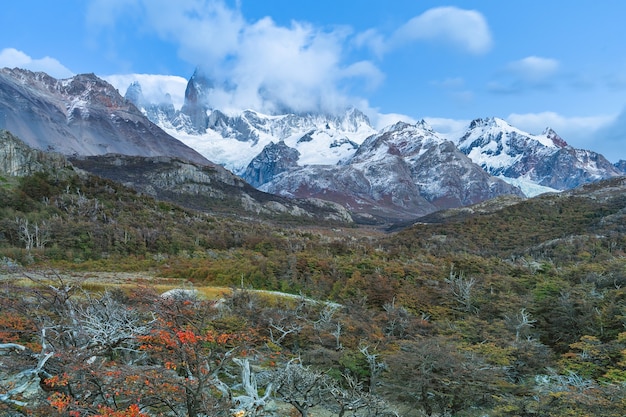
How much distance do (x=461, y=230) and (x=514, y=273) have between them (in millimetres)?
46812

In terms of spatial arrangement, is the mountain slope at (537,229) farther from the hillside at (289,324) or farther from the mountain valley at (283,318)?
the hillside at (289,324)

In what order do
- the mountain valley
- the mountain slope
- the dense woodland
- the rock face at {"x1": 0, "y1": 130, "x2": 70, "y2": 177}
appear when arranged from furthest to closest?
the rock face at {"x1": 0, "y1": 130, "x2": 70, "y2": 177}, the mountain slope, the mountain valley, the dense woodland

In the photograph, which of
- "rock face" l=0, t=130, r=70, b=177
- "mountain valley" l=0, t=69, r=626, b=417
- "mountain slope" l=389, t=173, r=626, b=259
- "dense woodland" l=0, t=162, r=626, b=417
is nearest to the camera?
"dense woodland" l=0, t=162, r=626, b=417

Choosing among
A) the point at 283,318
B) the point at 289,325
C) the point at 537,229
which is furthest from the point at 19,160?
the point at 537,229

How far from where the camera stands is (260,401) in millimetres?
11742

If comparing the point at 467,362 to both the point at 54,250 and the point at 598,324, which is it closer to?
the point at 598,324

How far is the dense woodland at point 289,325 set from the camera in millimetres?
11594

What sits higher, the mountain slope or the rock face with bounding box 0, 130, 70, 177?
the rock face with bounding box 0, 130, 70, 177

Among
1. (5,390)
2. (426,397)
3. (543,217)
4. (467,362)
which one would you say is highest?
(543,217)

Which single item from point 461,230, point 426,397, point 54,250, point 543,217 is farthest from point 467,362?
point 543,217

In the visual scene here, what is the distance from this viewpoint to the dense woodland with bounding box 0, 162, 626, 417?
456 inches

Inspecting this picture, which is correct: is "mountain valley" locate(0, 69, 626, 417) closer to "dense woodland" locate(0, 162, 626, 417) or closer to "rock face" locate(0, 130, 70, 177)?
"dense woodland" locate(0, 162, 626, 417)

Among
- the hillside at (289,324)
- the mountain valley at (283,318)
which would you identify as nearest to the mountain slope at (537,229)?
the mountain valley at (283,318)

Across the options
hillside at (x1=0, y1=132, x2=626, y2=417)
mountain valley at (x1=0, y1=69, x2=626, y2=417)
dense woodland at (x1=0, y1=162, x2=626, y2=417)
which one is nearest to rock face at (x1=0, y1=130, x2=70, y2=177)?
mountain valley at (x1=0, y1=69, x2=626, y2=417)
